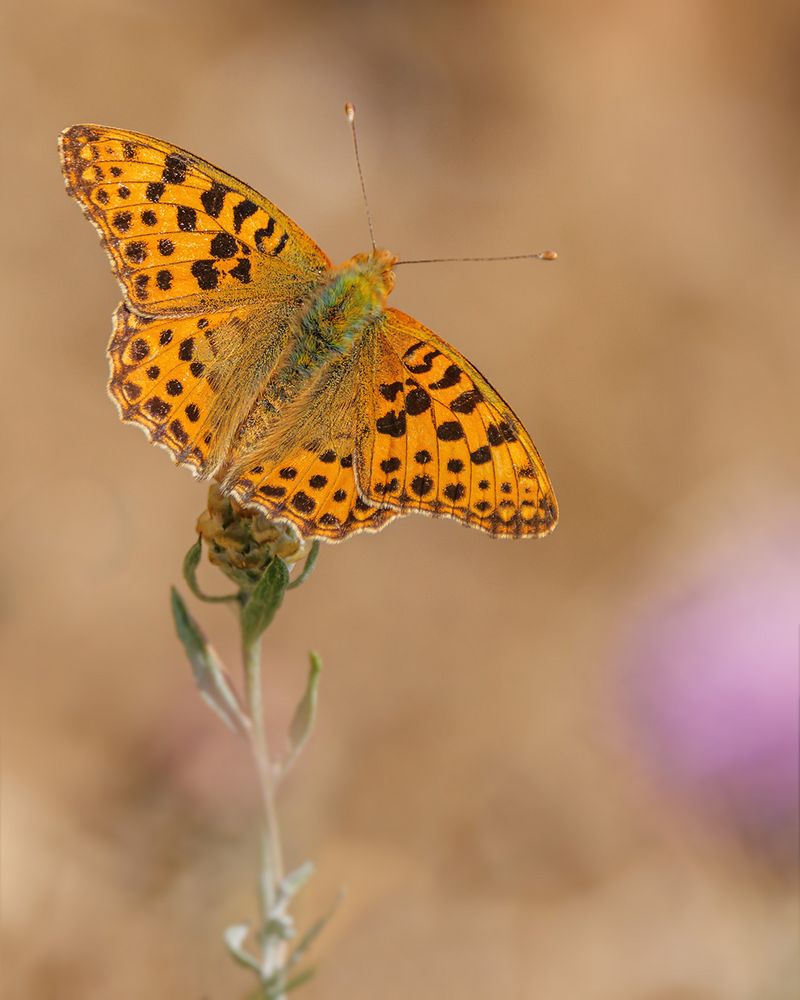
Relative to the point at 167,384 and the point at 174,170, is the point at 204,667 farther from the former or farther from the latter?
the point at 174,170

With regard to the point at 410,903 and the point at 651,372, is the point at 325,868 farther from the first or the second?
the point at 651,372

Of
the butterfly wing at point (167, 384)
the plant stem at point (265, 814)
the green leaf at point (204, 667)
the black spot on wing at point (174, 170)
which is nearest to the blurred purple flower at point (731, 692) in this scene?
the plant stem at point (265, 814)

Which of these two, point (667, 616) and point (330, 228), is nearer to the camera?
point (667, 616)

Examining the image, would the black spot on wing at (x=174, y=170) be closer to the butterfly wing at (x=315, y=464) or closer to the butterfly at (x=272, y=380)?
the butterfly at (x=272, y=380)

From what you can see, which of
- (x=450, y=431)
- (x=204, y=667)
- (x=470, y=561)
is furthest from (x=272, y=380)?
(x=470, y=561)

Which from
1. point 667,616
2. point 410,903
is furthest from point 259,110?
point 410,903

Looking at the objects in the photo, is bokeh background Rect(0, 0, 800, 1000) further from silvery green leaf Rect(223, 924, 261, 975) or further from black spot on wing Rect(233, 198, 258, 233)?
black spot on wing Rect(233, 198, 258, 233)

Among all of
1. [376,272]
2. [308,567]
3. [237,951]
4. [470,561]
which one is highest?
[470,561]
